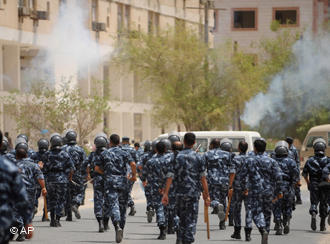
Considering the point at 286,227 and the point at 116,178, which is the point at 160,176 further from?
the point at 286,227

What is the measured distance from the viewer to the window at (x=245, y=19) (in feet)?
248

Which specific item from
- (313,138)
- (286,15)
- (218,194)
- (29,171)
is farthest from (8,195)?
(286,15)

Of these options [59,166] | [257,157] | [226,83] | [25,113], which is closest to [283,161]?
[257,157]

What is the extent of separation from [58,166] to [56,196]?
0.56 m

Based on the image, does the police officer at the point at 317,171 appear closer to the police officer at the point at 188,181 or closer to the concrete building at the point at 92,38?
the police officer at the point at 188,181

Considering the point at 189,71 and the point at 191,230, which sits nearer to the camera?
the point at 191,230

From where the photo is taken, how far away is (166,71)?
48094 millimetres

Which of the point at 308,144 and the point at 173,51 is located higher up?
the point at 173,51

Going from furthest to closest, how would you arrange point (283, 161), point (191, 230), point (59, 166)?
point (59, 166) < point (283, 161) < point (191, 230)

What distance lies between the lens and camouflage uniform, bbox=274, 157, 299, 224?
17898 mm

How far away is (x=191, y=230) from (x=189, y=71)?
34113 millimetres

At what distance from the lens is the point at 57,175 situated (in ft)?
63.5

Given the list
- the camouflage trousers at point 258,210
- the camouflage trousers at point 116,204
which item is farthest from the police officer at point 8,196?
the camouflage trousers at point 116,204

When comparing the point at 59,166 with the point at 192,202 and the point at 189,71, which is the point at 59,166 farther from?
the point at 189,71
